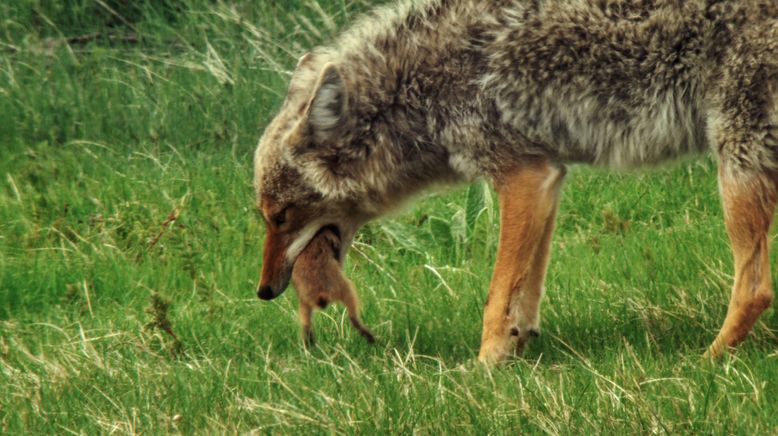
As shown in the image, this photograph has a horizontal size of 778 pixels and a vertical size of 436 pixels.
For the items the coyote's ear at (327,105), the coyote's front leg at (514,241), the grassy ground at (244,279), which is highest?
the coyote's ear at (327,105)

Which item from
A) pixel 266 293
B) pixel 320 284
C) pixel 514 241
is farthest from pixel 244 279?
pixel 514 241

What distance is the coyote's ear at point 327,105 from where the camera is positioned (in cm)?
571

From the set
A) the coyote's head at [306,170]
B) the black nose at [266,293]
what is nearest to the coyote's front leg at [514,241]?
the coyote's head at [306,170]

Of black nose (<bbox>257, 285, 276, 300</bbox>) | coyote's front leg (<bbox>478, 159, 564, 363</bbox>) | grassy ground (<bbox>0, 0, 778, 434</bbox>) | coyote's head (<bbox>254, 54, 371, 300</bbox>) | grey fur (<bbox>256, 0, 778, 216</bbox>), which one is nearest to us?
grassy ground (<bbox>0, 0, 778, 434</bbox>)

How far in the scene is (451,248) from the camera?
7.25 m

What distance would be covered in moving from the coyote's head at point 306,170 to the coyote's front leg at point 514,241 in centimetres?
68

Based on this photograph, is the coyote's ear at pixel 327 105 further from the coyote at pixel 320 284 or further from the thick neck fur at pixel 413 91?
the coyote at pixel 320 284

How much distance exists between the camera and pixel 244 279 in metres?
6.89

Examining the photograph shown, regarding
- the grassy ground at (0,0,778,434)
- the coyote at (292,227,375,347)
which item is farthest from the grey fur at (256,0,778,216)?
the grassy ground at (0,0,778,434)

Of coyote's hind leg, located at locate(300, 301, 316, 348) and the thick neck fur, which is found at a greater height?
the thick neck fur

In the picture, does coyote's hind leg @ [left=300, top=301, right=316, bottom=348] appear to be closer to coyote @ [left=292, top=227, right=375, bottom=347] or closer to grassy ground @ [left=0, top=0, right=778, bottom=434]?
coyote @ [left=292, top=227, right=375, bottom=347]

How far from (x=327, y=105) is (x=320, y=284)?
0.79 m

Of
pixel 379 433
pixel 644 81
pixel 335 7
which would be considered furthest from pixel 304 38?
pixel 379 433

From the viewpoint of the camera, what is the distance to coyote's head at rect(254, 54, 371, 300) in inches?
228
